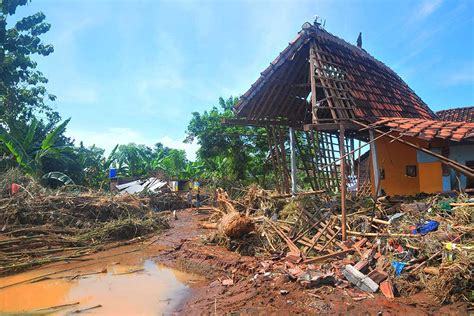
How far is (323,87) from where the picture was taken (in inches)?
334

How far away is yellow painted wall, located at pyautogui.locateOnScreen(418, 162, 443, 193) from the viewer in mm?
8859

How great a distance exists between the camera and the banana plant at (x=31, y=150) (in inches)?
632

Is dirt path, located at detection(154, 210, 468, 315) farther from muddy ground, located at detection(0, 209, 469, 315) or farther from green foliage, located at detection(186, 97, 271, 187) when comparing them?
green foliage, located at detection(186, 97, 271, 187)

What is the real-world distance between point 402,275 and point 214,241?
17.5 feet

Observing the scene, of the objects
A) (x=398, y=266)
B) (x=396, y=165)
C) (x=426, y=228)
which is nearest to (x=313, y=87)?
(x=426, y=228)

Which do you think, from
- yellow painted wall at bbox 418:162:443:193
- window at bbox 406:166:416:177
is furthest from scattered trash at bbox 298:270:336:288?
window at bbox 406:166:416:177

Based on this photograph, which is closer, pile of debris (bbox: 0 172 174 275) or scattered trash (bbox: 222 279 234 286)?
scattered trash (bbox: 222 279 234 286)

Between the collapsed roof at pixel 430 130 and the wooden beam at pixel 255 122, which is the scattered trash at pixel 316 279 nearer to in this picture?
the collapsed roof at pixel 430 130

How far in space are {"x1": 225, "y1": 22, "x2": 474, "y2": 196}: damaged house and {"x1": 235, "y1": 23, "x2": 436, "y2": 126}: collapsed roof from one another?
0.03 meters

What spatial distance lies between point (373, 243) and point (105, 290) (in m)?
5.54

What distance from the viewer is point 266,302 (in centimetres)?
555

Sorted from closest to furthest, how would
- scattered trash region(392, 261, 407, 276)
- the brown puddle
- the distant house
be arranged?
scattered trash region(392, 261, 407, 276) → the brown puddle → the distant house

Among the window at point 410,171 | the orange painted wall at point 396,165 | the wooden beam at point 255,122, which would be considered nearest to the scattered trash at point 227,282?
the wooden beam at point 255,122

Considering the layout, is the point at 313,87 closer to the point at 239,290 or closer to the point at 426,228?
the point at 426,228
